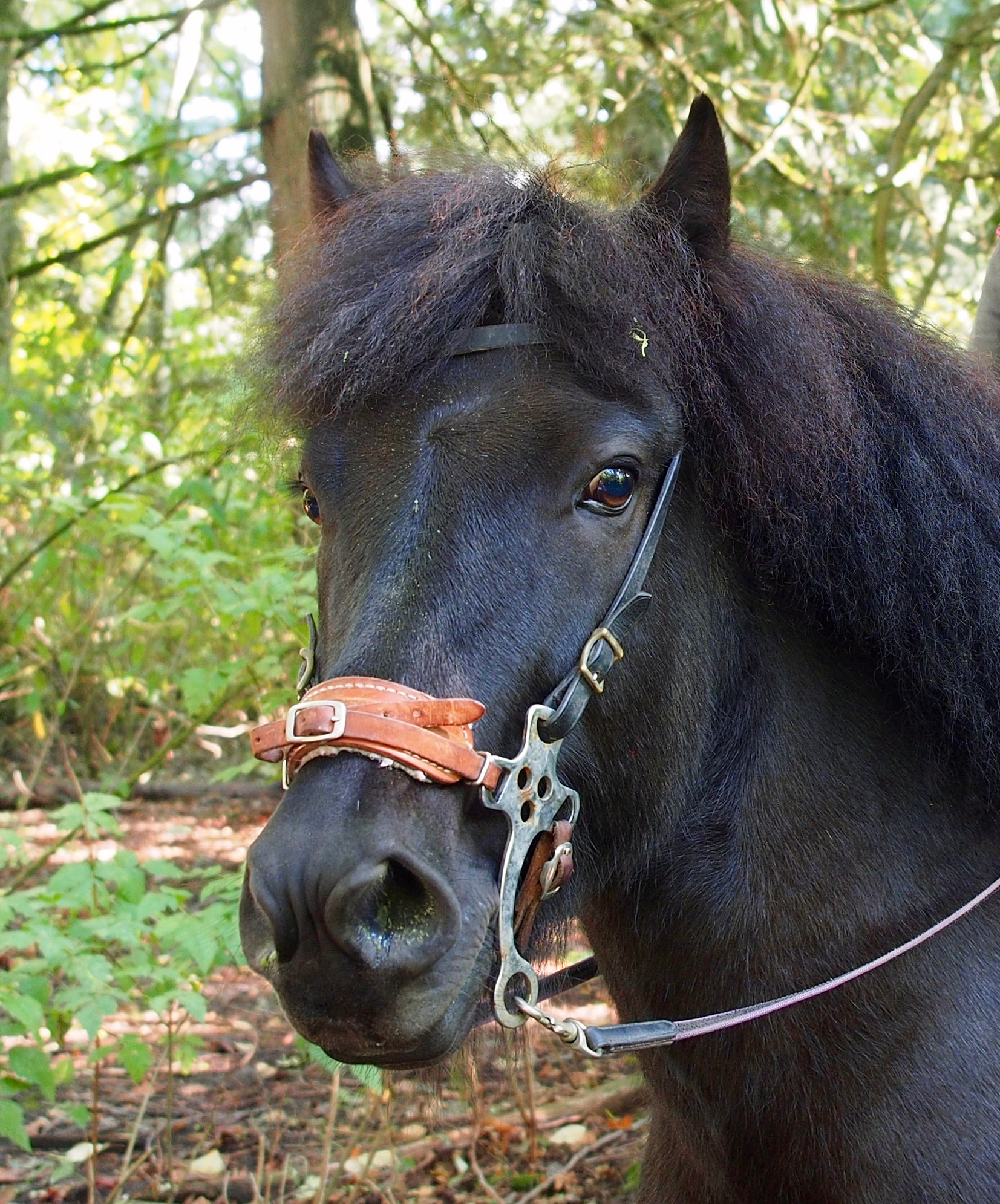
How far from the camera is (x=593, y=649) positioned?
1.79m

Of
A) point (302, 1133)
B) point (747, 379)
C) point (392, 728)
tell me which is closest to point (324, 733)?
point (392, 728)

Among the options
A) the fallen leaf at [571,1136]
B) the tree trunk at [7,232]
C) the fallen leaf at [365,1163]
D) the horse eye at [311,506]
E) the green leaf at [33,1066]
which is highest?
the tree trunk at [7,232]

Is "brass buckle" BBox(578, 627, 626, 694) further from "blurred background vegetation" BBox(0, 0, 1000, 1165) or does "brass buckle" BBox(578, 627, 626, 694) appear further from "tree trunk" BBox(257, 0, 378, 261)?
"tree trunk" BBox(257, 0, 378, 261)

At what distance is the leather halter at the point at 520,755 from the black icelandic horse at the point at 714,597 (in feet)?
0.11

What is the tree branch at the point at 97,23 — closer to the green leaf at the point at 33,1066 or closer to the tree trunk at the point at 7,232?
the tree trunk at the point at 7,232

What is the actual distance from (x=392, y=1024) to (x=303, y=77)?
13.2 feet

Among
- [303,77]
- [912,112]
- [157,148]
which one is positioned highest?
[303,77]

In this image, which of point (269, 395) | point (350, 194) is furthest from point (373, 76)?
point (269, 395)

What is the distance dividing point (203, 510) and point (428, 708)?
3643mm

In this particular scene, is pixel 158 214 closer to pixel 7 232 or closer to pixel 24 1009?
pixel 7 232

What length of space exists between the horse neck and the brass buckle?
0.11 m

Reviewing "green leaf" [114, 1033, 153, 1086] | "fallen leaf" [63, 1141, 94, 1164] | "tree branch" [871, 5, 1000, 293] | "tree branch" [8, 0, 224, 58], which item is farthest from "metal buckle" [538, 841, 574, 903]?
"tree branch" [8, 0, 224, 58]

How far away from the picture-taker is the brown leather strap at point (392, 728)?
4.98ft

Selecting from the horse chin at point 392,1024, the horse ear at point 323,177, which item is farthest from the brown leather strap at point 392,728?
the horse ear at point 323,177
